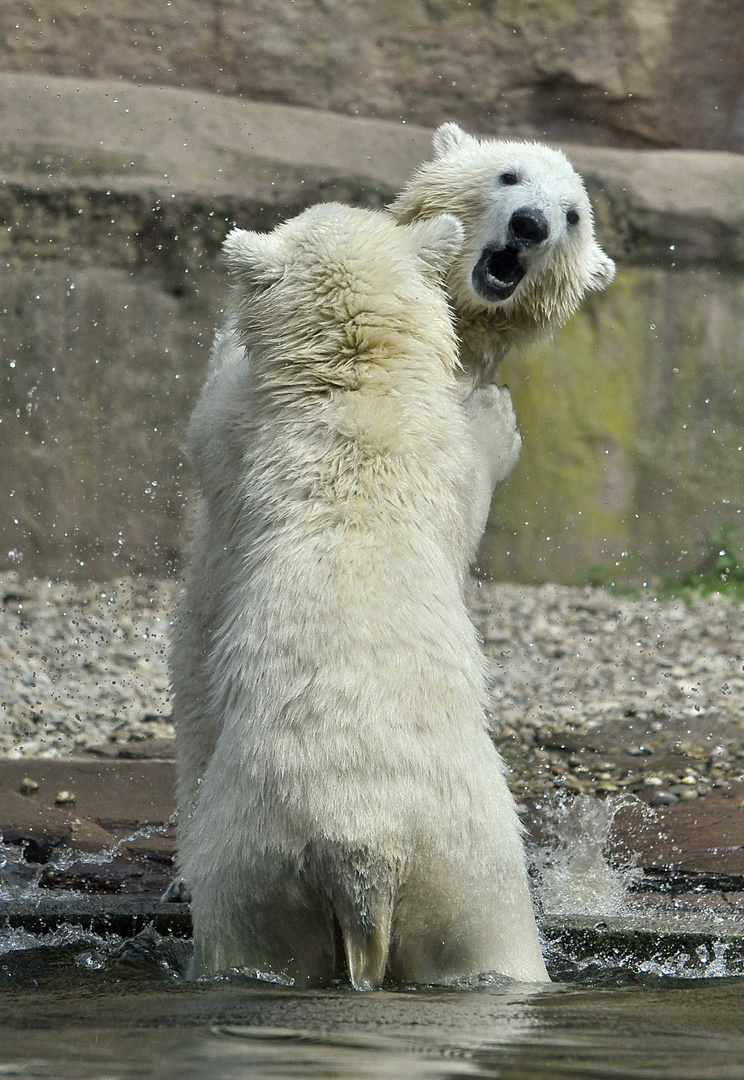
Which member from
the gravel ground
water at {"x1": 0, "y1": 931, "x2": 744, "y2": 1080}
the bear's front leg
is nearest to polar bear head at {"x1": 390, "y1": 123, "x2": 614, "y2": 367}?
the bear's front leg

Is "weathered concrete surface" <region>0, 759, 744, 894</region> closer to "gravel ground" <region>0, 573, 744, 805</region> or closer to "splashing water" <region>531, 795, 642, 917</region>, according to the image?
"splashing water" <region>531, 795, 642, 917</region>

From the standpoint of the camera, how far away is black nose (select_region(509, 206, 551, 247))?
2.84 metres

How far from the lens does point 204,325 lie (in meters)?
7.06

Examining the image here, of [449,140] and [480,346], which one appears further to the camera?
[449,140]

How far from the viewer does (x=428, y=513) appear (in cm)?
217

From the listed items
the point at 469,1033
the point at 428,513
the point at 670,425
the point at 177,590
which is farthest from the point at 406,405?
the point at 670,425

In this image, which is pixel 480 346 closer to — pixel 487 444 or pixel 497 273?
pixel 497 273

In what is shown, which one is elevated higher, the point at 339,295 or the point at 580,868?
the point at 339,295

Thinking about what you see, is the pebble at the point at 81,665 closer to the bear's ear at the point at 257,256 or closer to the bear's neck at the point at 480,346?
the bear's neck at the point at 480,346

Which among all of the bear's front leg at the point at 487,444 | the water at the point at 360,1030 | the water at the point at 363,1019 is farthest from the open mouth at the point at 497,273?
the water at the point at 360,1030

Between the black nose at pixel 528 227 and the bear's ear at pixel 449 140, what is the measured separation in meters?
0.32

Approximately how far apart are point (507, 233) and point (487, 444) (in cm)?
57

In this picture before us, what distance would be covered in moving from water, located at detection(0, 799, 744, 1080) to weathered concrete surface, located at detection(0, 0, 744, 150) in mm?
6260

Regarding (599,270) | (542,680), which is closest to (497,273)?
(599,270)
